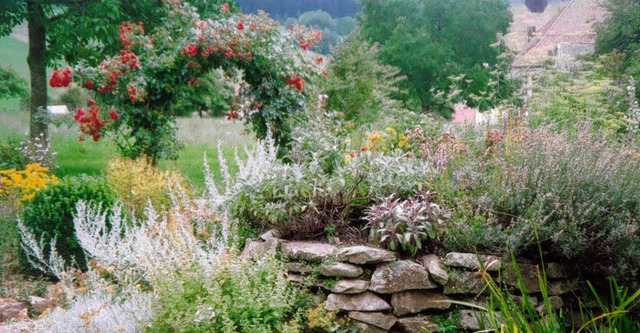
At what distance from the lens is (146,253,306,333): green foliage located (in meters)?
3.25

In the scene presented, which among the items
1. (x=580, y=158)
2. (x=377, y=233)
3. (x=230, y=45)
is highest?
(x=230, y=45)

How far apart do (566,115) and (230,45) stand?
439 cm

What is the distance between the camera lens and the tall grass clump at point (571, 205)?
3762 mm

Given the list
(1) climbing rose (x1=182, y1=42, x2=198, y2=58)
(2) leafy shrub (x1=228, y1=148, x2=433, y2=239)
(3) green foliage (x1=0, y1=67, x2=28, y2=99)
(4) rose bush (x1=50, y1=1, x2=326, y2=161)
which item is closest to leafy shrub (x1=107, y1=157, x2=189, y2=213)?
(4) rose bush (x1=50, y1=1, x2=326, y2=161)

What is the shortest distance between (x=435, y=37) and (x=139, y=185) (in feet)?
59.5

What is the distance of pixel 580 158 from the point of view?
410cm

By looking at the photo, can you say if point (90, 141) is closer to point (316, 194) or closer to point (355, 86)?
point (355, 86)

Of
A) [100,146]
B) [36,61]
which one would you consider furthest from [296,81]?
[100,146]

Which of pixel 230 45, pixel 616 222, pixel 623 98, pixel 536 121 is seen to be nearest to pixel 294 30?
pixel 230 45

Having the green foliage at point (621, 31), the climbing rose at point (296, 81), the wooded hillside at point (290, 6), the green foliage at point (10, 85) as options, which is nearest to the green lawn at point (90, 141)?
the green foliage at point (10, 85)

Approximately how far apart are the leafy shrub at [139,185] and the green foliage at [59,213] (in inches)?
24.2

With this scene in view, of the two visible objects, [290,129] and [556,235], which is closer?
[556,235]

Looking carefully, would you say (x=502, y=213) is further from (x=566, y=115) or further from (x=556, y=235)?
(x=566, y=115)

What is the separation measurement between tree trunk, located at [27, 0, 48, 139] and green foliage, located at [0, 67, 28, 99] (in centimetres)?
273
